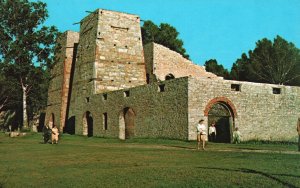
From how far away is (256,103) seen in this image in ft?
76.2

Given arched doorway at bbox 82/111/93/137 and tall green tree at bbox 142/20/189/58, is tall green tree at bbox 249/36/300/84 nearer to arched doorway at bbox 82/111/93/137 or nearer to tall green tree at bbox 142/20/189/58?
tall green tree at bbox 142/20/189/58

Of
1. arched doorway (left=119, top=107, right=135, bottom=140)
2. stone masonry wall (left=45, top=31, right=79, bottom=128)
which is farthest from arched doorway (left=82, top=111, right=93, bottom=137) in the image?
arched doorway (left=119, top=107, right=135, bottom=140)

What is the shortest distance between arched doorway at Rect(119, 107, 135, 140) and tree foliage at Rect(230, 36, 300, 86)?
24.1 metres

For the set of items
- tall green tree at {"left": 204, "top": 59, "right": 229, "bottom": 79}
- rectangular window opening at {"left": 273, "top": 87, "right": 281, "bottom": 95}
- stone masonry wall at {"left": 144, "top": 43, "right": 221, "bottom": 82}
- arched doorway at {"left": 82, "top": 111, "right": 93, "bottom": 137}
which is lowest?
arched doorway at {"left": 82, "top": 111, "right": 93, "bottom": 137}

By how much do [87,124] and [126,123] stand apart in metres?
6.11

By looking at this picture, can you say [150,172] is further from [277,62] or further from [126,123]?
[277,62]

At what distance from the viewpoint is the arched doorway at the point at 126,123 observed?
2570cm

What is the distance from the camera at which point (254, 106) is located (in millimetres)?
23094

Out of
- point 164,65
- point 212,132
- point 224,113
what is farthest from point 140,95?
point 164,65

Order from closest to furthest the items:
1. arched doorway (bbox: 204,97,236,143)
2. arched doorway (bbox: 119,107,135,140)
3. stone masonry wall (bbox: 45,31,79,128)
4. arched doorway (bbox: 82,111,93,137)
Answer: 1. arched doorway (bbox: 204,97,236,143)
2. arched doorway (bbox: 119,107,135,140)
3. arched doorway (bbox: 82,111,93,137)
4. stone masonry wall (bbox: 45,31,79,128)

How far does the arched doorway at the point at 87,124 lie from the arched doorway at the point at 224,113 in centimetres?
1097

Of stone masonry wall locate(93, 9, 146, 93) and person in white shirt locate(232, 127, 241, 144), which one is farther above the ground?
stone masonry wall locate(93, 9, 146, 93)

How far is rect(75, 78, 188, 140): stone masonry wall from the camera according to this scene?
840 inches

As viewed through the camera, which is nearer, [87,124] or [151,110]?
[151,110]
